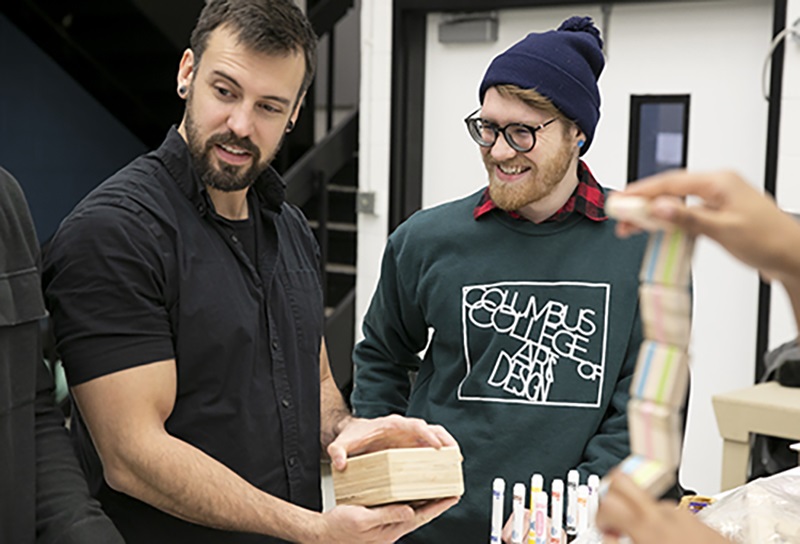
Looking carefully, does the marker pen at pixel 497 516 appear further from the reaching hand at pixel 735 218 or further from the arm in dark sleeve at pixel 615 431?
the reaching hand at pixel 735 218

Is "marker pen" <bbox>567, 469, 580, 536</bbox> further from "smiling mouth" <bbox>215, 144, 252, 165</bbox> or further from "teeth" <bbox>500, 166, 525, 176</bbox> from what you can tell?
"smiling mouth" <bbox>215, 144, 252, 165</bbox>

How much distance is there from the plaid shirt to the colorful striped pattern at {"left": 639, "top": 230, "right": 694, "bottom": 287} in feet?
4.28

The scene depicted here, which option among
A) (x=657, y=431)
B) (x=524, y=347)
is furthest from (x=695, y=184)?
(x=524, y=347)

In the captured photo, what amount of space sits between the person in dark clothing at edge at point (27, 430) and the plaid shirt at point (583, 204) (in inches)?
35.4

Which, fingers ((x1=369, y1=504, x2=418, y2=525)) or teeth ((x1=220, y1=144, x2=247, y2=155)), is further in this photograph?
teeth ((x1=220, y1=144, x2=247, y2=155))

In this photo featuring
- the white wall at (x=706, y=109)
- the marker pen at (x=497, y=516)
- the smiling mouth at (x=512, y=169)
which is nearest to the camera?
the marker pen at (x=497, y=516)

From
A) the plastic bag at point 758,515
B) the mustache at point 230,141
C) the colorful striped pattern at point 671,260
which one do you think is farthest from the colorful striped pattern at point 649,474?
the mustache at point 230,141

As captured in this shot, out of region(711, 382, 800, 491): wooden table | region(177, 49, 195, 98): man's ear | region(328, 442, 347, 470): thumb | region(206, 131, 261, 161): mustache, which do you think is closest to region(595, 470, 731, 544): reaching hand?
region(328, 442, 347, 470): thumb

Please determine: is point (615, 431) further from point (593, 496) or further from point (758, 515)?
point (758, 515)

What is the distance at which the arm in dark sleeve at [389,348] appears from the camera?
196cm

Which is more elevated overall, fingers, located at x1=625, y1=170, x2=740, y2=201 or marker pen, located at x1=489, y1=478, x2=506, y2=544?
fingers, located at x1=625, y1=170, x2=740, y2=201

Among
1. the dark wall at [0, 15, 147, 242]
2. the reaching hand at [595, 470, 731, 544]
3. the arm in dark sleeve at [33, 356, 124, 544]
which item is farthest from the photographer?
the dark wall at [0, 15, 147, 242]

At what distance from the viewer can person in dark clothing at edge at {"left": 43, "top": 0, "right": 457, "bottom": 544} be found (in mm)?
1384

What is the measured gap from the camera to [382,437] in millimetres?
1511
